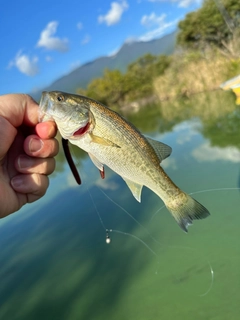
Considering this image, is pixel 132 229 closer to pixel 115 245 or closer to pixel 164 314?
pixel 115 245

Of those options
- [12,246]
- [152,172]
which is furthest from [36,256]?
[152,172]

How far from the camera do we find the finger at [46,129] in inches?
109

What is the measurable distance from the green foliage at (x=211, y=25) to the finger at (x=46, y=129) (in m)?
36.4

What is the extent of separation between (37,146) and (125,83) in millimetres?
48918

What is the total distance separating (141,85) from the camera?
49219 millimetres

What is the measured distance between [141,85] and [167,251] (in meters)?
45.2

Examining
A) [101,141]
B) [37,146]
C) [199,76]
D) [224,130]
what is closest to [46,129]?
[37,146]

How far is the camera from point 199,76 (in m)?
28.1

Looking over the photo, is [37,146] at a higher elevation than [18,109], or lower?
lower

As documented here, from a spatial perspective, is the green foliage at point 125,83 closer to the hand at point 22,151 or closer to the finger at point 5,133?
the hand at point 22,151

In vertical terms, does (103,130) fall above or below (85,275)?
above

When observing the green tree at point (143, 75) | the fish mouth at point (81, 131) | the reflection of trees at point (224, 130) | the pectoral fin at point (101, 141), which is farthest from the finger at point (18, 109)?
the green tree at point (143, 75)

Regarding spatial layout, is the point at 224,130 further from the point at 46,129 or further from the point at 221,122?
the point at 46,129

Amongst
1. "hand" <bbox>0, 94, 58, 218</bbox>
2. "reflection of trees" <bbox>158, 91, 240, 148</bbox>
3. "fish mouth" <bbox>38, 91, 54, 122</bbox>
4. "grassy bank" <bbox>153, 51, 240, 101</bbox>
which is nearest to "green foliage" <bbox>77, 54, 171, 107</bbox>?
"grassy bank" <bbox>153, 51, 240, 101</bbox>
